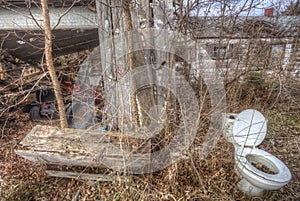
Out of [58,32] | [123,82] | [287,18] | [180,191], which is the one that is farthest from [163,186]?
[287,18]

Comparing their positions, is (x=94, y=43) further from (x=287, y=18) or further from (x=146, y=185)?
(x=287, y=18)

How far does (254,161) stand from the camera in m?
2.17

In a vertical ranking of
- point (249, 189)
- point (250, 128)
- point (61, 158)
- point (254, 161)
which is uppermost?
point (250, 128)

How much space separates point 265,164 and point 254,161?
121 millimetres

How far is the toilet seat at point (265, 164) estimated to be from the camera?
169cm

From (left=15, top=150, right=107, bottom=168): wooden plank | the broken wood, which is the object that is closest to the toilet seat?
the broken wood

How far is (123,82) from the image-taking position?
240 cm

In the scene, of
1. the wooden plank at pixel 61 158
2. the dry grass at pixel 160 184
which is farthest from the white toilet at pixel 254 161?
the wooden plank at pixel 61 158

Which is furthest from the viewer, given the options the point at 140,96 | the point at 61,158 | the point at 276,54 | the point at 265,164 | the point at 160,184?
the point at 276,54

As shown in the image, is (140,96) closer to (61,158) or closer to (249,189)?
(61,158)

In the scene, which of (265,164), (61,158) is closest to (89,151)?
(61,158)

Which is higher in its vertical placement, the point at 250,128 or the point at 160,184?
the point at 250,128

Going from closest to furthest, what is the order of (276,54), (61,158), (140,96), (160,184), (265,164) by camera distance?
(61,158), (160,184), (265,164), (140,96), (276,54)

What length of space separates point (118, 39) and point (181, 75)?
1.36 m
